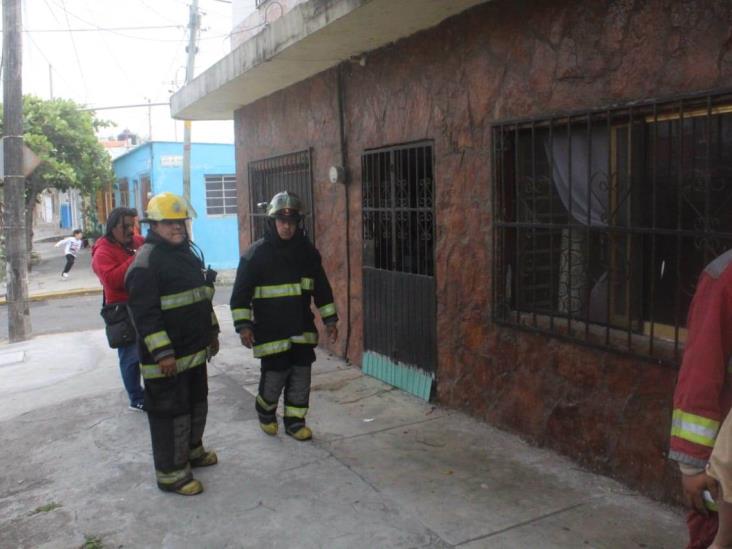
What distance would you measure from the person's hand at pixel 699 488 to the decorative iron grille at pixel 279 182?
5.77 meters

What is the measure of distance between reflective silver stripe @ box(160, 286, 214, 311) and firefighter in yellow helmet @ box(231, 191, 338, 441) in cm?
49

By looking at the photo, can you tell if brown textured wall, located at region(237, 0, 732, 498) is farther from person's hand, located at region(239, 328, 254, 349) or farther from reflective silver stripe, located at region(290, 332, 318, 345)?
person's hand, located at region(239, 328, 254, 349)

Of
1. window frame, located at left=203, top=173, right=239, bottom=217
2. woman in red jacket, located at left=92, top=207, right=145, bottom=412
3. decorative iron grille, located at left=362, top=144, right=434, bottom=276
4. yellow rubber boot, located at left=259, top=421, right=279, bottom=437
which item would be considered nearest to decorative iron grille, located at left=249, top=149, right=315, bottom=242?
decorative iron grille, located at left=362, top=144, right=434, bottom=276

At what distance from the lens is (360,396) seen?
19.4 feet

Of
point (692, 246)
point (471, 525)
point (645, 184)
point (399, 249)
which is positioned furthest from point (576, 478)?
point (399, 249)

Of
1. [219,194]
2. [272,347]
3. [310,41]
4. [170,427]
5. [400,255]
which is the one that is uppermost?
[310,41]

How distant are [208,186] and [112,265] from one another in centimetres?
1522

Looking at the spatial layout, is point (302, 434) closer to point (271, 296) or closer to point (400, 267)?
point (271, 296)

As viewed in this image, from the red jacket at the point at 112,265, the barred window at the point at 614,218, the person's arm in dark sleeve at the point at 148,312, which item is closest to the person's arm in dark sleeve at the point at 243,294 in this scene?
the person's arm in dark sleeve at the point at 148,312

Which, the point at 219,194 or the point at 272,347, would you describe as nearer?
the point at 272,347

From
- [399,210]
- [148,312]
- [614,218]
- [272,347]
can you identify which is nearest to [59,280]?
[399,210]

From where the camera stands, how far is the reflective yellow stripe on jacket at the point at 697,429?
81.7 inches

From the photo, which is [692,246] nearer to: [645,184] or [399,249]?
[645,184]

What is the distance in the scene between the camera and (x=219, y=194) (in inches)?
793
